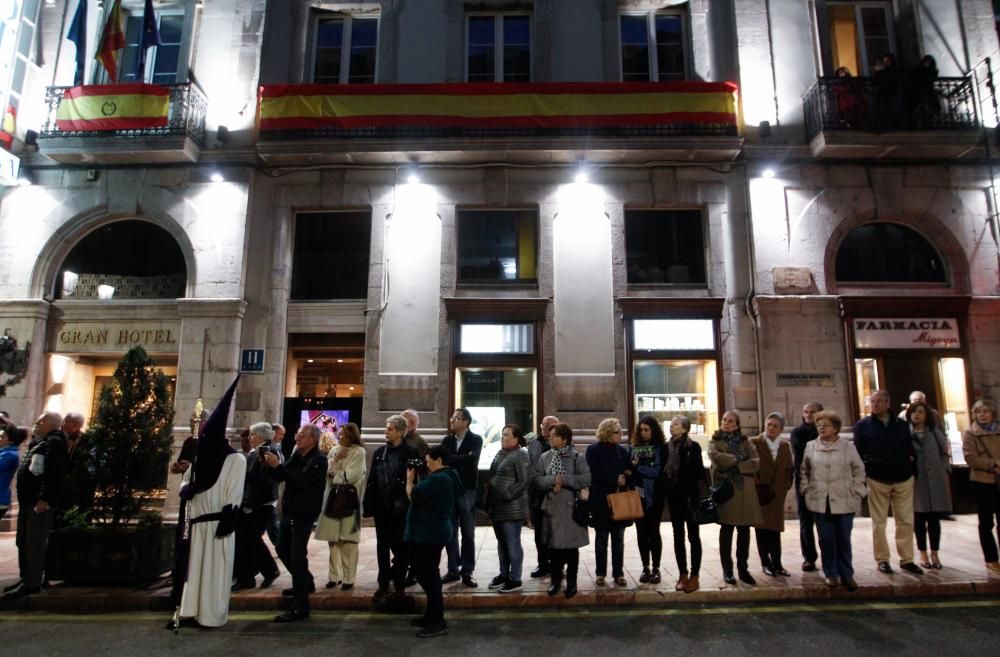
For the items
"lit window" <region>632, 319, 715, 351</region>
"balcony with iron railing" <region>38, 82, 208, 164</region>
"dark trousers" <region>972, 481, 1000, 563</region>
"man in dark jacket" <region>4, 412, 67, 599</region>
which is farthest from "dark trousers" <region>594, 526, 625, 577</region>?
"balcony with iron railing" <region>38, 82, 208, 164</region>

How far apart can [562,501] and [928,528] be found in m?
4.71

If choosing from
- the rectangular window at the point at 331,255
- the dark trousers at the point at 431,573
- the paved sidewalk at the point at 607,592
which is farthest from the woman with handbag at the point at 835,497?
the rectangular window at the point at 331,255

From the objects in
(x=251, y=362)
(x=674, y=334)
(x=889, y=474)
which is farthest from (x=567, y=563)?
(x=251, y=362)

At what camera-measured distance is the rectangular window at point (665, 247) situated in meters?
12.3

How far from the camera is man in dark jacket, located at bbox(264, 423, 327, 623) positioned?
5988 millimetres

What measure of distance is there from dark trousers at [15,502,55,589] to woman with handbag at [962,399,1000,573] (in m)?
10.9

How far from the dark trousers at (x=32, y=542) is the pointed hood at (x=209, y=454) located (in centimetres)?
241

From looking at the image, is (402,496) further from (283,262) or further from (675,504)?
(283,262)

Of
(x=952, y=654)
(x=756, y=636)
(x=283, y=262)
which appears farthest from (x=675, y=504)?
(x=283, y=262)

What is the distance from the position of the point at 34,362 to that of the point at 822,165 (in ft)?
54.1

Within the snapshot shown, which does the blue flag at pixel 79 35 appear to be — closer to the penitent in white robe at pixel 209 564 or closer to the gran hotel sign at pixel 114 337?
the gran hotel sign at pixel 114 337

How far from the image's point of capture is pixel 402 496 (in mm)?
6508

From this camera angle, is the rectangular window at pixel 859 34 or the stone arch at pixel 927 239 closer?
the stone arch at pixel 927 239

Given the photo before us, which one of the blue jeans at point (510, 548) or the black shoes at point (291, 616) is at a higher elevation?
the blue jeans at point (510, 548)
